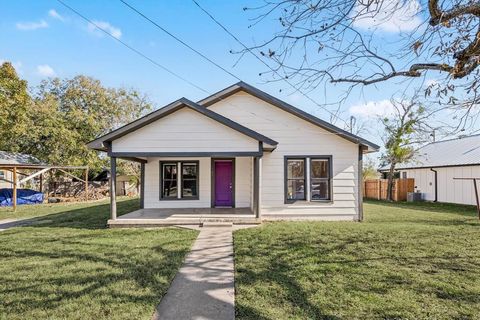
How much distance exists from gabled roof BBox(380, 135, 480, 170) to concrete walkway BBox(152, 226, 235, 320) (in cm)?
1733

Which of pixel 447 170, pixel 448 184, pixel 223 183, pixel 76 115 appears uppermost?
pixel 76 115

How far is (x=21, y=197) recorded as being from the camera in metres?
20.0

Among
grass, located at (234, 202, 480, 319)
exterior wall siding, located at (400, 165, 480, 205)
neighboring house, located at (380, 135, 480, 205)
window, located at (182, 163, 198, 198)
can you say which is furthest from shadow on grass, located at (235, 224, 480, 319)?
neighboring house, located at (380, 135, 480, 205)

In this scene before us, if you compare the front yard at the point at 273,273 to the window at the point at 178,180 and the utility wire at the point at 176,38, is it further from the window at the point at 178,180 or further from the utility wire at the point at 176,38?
the utility wire at the point at 176,38

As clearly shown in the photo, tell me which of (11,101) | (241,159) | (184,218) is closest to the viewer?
(184,218)

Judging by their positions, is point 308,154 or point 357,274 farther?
point 308,154

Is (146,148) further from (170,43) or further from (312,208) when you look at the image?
(312,208)

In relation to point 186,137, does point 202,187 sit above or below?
below

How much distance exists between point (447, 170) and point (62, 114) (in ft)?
91.7

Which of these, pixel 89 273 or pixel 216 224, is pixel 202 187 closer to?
pixel 216 224

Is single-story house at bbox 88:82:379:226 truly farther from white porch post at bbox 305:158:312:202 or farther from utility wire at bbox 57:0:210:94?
utility wire at bbox 57:0:210:94

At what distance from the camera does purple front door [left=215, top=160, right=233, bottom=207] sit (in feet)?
42.7

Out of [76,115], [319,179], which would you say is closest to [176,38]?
[319,179]

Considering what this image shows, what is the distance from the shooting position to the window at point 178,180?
13056 mm
